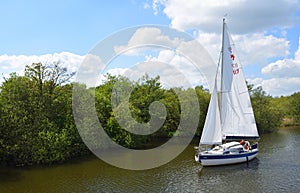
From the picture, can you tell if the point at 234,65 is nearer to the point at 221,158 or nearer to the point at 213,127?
the point at 213,127

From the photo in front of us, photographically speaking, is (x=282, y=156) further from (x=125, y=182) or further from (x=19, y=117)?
(x=19, y=117)

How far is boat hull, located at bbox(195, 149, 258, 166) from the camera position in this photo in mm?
28844

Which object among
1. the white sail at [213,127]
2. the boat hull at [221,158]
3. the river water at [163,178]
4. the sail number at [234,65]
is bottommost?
the river water at [163,178]

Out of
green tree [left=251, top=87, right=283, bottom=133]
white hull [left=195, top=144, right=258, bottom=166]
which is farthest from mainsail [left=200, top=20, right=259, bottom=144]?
green tree [left=251, top=87, right=283, bottom=133]

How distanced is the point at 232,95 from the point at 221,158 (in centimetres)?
735

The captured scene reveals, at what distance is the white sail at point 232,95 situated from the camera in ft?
105

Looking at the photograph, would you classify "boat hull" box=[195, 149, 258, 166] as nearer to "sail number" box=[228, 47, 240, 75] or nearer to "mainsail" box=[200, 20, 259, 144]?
"mainsail" box=[200, 20, 259, 144]

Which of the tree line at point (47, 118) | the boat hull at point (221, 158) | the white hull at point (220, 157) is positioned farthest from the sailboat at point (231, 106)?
the tree line at point (47, 118)

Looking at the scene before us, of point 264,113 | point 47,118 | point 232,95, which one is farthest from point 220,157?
point 264,113

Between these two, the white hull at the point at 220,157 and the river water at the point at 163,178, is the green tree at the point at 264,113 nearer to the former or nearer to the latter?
the river water at the point at 163,178

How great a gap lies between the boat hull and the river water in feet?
1.71

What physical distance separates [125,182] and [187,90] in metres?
37.1

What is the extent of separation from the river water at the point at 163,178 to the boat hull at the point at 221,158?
520mm

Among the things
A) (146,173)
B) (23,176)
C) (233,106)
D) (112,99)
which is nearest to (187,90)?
(112,99)
